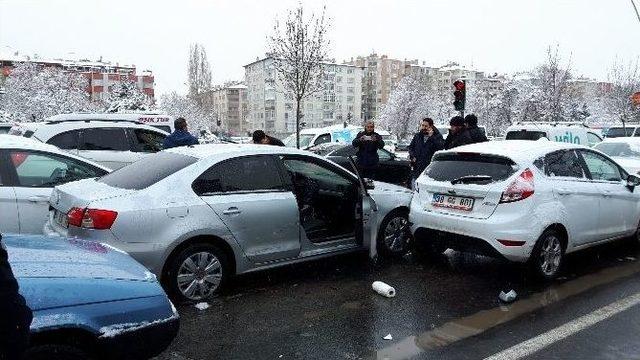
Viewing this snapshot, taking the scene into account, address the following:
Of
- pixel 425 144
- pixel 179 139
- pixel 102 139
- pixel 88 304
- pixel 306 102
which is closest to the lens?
pixel 88 304

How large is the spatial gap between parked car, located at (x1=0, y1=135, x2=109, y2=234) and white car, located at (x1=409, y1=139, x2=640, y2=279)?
13.6ft

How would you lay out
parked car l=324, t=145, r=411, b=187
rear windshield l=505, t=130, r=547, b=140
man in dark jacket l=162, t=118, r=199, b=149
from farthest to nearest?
rear windshield l=505, t=130, r=547, b=140, parked car l=324, t=145, r=411, b=187, man in dark jacket l=162, t=118, r=199, b=149

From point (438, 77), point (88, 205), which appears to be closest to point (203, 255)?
point (88, 205)

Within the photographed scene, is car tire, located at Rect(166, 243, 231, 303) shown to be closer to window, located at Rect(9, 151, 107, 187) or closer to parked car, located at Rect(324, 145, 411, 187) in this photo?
window, located at Rect(9, 151, 107, 187)

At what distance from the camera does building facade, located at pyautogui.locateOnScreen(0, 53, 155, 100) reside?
9681 cm

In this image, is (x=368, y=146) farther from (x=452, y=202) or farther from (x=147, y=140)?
(x=147, y=140)

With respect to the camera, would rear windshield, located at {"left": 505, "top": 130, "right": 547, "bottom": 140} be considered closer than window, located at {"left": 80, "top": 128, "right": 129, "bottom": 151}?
No

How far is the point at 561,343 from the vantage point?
412cm

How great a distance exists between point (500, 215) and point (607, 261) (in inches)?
84.5

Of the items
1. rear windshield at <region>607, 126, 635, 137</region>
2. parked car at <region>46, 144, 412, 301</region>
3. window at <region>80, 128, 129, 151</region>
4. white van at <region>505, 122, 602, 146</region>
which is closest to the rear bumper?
parked car at <region>46, 144, 412, 301</region>

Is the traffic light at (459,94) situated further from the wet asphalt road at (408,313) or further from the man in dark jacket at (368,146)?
the wet asphalt road at (408,313)

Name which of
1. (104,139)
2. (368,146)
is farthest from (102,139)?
(368,146)

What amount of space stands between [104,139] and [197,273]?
709 centimetres

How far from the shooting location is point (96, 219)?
4.61 meters
